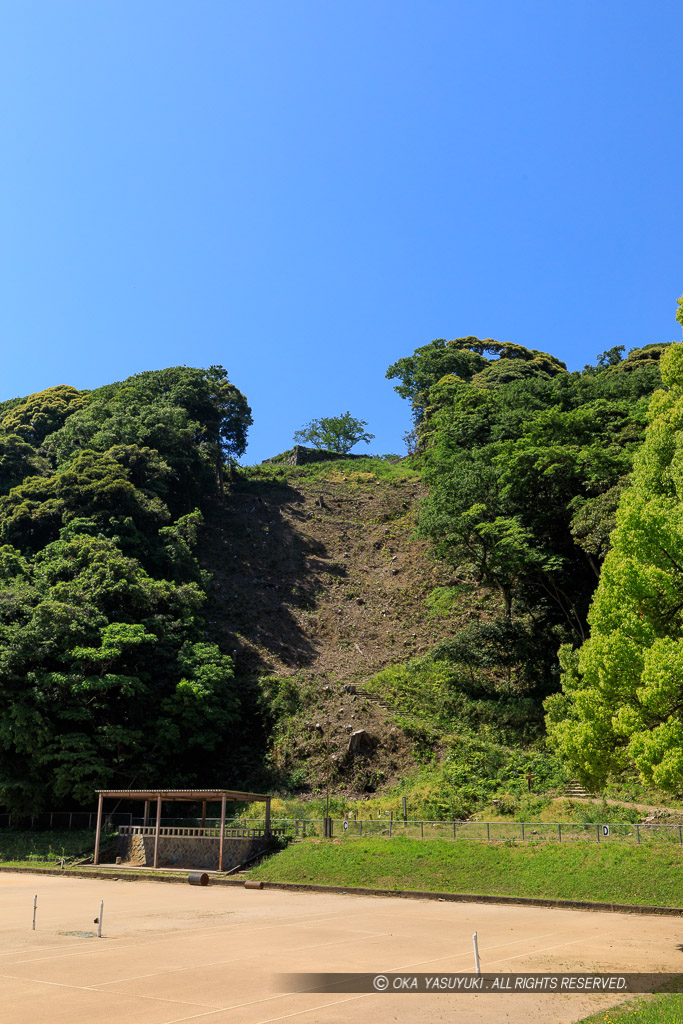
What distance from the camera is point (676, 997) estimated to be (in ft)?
30.5

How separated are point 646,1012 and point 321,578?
49.7 meters

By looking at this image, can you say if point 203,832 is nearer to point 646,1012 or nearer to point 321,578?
point 646,1012

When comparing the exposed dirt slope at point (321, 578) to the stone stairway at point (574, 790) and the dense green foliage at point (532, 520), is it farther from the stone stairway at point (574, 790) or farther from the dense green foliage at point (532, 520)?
the stone stairway at point (574, 790)

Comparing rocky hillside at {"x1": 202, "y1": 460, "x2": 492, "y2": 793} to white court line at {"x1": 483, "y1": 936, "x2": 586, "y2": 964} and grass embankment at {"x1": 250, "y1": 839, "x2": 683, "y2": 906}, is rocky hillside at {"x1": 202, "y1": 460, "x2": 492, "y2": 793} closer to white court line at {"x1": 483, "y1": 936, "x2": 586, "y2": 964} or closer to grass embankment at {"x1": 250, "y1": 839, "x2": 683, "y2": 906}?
grass embankment at {"x1": 250, "y1": 839, "x2": 683, "y2": 906}

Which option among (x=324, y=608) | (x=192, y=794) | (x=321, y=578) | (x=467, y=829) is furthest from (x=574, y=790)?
(x=321, y=578)

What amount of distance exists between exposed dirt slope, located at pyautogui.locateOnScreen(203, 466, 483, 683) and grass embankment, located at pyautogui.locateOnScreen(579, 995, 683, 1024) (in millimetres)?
35695

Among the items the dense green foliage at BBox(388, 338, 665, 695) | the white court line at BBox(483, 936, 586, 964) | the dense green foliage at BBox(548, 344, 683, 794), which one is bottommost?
the white court line at BBox(483, 936, 586, 964)

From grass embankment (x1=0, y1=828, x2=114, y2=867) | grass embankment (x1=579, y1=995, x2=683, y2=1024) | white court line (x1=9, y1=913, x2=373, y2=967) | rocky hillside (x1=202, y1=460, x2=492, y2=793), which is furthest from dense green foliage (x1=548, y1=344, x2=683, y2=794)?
grass embankment (x1=0, y1=828, x2=114, y2=867)

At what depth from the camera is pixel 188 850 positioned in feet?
101

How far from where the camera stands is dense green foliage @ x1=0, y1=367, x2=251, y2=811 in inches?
1400

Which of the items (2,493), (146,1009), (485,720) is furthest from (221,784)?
(146,1009)

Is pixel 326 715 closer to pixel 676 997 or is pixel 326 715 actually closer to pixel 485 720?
pixel 485 720

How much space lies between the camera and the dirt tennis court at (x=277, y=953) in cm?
930

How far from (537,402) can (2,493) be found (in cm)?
3859
